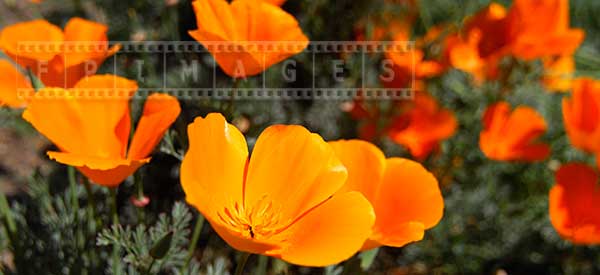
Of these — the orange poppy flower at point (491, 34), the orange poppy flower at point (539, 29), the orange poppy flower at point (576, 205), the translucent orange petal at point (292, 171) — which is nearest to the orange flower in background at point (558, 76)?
the orange poppy flower at point (539, 29)

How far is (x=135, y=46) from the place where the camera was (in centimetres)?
170

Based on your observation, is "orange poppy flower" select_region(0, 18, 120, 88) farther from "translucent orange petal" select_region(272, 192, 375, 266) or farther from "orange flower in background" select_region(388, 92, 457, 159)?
"orange flower in background" select_region(388, 92, 457, 159)

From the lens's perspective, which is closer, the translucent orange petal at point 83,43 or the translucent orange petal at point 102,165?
the translucent orange petal at point 102,165

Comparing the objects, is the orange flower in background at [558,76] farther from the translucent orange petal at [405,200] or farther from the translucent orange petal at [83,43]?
the translucent orange petal at [83,43]

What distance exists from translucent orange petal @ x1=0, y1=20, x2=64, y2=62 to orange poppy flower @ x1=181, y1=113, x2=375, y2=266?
1.18 ft

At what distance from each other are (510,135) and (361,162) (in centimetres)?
69

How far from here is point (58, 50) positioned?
1.06 m

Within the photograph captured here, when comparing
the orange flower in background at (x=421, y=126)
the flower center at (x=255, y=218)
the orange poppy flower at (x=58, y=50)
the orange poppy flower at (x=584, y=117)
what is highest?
the orange poppy flower at (x=58, y=50)

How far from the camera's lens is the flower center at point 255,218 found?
2.83 ft

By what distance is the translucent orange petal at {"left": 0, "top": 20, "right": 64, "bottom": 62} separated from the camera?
1.04 m

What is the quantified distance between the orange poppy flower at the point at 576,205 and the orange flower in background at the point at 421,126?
1.04ft

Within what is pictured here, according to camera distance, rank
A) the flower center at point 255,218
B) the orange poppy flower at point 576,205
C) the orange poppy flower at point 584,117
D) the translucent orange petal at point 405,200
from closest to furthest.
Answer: the flower center at point 255,218 → the translucent orange petal at point 405,200 → the orange poppy flower at point 576,205 → the orange poppy flower at point 584,117

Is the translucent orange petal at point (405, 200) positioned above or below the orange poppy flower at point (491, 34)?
below

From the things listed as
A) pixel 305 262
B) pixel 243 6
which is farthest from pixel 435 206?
pixel 243 6
